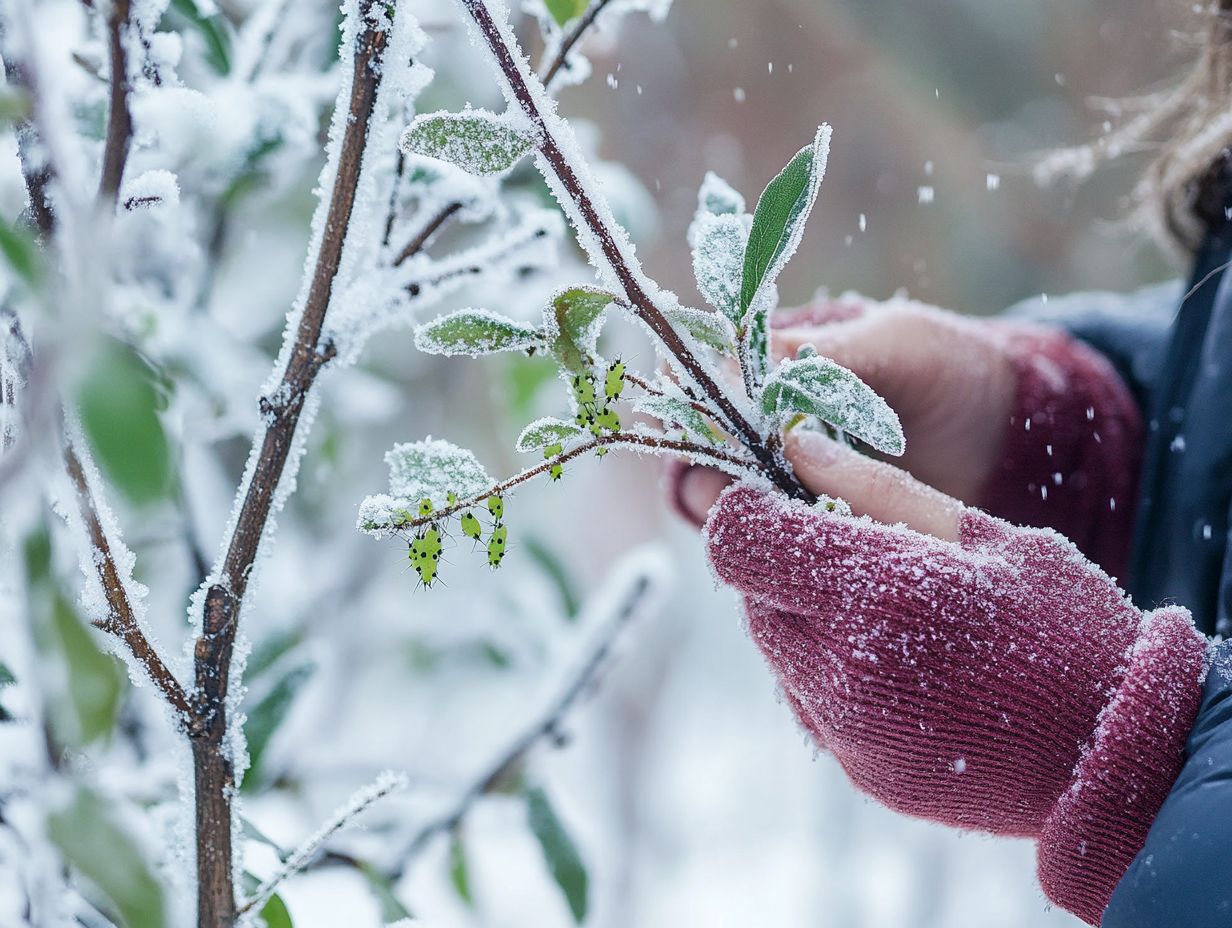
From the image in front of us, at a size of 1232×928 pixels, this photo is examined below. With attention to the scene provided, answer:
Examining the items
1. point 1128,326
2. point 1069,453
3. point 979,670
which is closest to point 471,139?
point 979,670

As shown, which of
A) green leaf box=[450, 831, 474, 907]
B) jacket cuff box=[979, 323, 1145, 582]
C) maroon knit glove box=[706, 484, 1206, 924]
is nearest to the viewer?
maroon knit glove box=[706, 484, 1206, 924]

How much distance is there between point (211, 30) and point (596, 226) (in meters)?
0.26

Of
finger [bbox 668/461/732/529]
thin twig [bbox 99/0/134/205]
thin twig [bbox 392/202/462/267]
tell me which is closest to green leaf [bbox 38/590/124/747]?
thin twig [bbox 99/0/134/205]

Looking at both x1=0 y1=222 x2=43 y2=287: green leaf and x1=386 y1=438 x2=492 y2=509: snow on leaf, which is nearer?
x1=0 y1=222 x2=43 y2=287: green leaf

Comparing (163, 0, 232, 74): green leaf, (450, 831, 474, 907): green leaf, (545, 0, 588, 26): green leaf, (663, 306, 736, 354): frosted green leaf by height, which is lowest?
(450, 831, 474, 907): green leaf

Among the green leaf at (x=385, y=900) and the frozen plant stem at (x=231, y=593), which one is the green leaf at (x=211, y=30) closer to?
the frozen plant stem at (x=231, y=593)

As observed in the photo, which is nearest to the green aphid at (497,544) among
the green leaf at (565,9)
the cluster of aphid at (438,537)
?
the cluster of aphid at (438,537)

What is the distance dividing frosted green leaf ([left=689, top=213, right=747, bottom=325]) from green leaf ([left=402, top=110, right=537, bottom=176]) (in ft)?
0.25

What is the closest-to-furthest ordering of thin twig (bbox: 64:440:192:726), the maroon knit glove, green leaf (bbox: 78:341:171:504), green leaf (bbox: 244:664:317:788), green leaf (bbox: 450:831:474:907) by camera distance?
1. green leaf (bbox: 78:341:171:504)
2. thin twig (bbox: 64:440:192:726)
3. the maroon knit glove
4. green leaf (bbox: 244:664:317:788)
5. green leaf (bbox: 450:831:474:907)

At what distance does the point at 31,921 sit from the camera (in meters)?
0.36

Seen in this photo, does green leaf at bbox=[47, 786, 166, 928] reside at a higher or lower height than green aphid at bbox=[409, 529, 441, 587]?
lower

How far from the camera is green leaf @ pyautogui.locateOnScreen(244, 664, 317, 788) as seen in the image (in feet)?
1.74

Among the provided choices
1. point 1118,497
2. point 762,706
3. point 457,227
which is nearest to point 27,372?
point 457,227

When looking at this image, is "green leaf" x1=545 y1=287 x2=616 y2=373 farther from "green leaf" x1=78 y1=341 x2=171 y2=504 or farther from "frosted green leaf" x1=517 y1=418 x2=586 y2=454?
"green leaf" x1=78 y1=341 x2=171 y2=504
